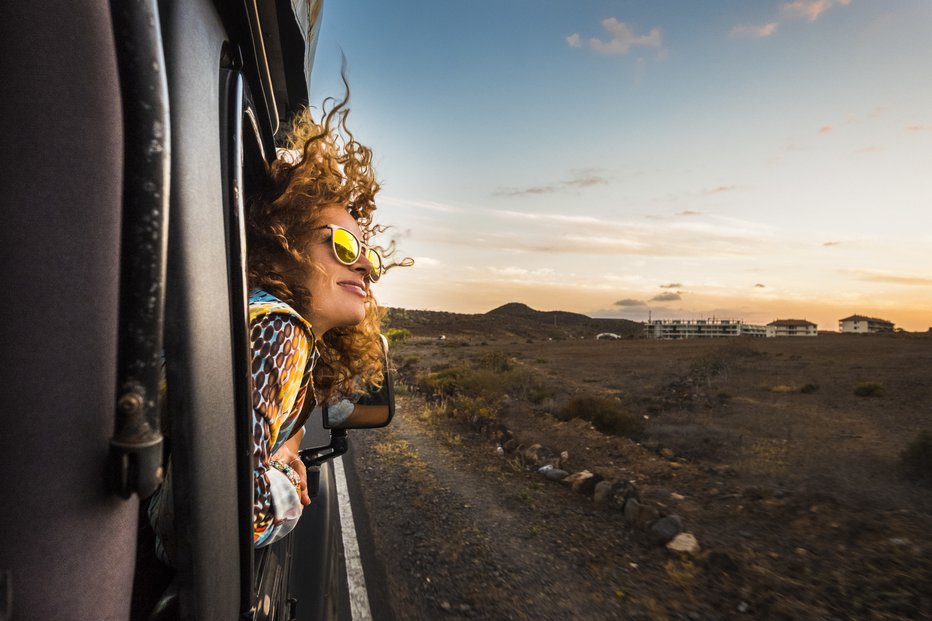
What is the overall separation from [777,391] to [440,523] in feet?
42.3

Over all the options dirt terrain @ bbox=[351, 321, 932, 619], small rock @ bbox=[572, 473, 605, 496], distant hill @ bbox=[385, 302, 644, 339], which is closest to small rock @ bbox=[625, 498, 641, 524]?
dirt terrain @ bbox=[351, 321, 932, 619]

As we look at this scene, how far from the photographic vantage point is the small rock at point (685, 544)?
14.2 feet

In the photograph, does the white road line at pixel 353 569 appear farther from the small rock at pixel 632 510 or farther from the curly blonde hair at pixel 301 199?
the small rock at pixel 632 510

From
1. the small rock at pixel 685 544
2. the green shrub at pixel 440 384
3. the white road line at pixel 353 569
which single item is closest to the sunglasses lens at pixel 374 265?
the white road line at pixel 353 569

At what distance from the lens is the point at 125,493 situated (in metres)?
0.59

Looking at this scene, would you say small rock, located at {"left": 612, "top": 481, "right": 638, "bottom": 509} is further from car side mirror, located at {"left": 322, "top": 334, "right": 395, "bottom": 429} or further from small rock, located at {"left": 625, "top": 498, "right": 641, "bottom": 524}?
car side mirror, located at {"left": 322, "top": 334, "right": 395, "bottom": 429}

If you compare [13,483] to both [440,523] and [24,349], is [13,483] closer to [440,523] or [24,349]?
[24,349]

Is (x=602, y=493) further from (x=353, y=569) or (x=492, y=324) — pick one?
(x=492, y=324)

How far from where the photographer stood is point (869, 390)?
13117mm

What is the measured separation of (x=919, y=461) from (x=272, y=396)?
8.19m

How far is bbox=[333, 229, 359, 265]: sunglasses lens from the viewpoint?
1.64m

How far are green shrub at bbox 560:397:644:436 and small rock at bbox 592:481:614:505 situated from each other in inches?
148

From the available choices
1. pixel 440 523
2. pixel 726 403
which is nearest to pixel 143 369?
pixel 440 523

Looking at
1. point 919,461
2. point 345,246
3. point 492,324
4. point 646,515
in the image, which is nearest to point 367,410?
point 345,246
